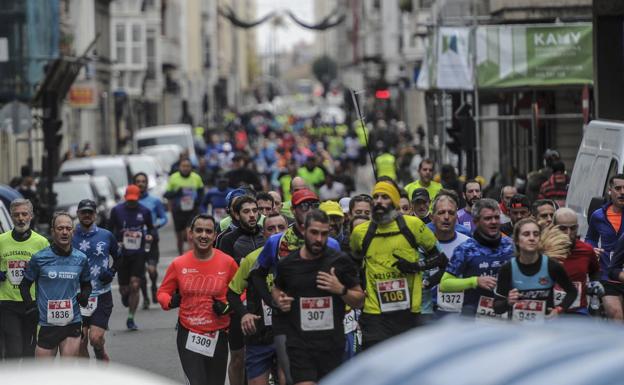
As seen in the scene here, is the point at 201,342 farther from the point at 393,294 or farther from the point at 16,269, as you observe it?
the point at 16,269

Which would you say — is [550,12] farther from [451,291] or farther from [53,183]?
[451,291]

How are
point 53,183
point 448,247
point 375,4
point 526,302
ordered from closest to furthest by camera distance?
point 526,302 < point 448,247 < point 53,183 < point 375,4

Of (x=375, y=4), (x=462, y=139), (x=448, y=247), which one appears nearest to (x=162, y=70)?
(x=375, y=4)

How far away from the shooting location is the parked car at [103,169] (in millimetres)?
33906

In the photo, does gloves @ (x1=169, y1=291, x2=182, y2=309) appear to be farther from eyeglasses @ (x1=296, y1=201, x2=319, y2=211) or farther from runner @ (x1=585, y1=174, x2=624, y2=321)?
runner @ (x1=585, y1=174, x2=624, y2=321)

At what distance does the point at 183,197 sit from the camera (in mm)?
24156

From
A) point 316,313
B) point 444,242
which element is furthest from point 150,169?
point 316,313

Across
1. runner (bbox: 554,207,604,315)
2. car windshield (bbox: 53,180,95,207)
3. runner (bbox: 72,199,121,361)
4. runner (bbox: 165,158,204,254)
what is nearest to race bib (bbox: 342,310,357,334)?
runner (bbox: 554,207,604,315)

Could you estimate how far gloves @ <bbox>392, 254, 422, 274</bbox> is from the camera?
412 inches

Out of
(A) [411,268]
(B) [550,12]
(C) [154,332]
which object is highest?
(B) [550,12]

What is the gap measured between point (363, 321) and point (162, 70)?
77200mm

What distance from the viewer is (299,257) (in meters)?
9.80

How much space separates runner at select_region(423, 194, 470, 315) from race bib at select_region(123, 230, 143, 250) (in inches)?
266

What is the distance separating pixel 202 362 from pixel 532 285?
2.36m
